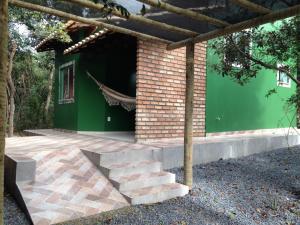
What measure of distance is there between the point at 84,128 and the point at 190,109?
4010 mm

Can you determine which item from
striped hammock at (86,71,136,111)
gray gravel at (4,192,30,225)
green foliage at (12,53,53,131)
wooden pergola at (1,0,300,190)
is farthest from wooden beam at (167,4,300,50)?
green foliage at (12,53,53,131)

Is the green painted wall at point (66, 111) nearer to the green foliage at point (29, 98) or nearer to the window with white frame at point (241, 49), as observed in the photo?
the window with white frame at point (241, 49)

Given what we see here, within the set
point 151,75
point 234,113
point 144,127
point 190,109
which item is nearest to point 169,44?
point 190,109

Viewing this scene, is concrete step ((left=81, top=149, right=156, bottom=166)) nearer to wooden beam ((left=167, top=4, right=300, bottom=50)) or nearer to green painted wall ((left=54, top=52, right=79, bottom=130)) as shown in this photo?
wooden beam ((left=167, top=4, right=300, bottom=50))

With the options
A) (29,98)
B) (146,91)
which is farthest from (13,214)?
(29,98)

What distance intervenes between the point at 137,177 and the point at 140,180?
11cm

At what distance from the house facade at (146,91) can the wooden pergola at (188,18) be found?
64.8 inches

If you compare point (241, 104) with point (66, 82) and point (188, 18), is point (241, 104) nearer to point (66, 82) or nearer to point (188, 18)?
point (66, 82)

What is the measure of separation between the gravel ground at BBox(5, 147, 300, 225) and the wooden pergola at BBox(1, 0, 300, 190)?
50 cm

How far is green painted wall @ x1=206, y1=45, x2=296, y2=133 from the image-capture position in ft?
24.8

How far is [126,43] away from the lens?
23.5 feet

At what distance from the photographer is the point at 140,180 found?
4.09 meters

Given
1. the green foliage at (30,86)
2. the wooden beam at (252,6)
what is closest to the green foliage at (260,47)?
→ the wooden beam at (252,6)

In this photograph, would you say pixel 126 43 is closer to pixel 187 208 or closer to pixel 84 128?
pixel 84 128
